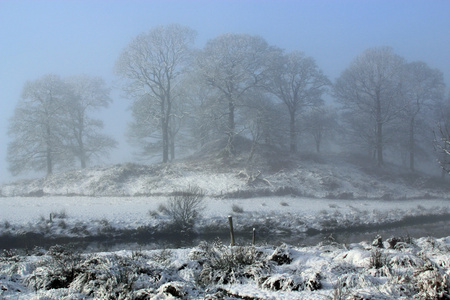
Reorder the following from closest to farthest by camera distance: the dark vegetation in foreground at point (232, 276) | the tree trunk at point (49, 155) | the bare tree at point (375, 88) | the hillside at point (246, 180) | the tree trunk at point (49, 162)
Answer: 1. the dark vegetation in foreground at point (232, 276)
2. the hillside at point (246, 180)
3. the tree trunk at point (49, 155)
4. the tree trunk at point (49, 162)
5. the bare tree at point (375, 88)

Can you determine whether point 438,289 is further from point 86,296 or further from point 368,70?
point 368,70

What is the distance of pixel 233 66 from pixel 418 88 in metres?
17.0

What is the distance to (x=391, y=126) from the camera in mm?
35094

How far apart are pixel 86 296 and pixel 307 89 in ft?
106

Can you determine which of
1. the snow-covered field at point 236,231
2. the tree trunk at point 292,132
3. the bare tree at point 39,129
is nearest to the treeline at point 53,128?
the bare tree at point 39,129

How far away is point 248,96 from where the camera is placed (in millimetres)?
32188

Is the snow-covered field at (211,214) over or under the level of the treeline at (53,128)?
under

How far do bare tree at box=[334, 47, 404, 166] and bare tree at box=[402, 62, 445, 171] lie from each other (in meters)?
0.90

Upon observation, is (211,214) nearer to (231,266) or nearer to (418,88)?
(231,266)

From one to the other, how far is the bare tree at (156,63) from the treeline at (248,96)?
0.29 feet

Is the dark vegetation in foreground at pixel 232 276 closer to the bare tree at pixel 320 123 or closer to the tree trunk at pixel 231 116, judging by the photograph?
the tree trunk at pixel 231 116

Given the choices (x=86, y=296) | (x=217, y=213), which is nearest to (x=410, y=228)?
(x=217, y=213)

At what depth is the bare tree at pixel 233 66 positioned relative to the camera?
30.9 metres

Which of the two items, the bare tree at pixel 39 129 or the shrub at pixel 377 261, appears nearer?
the shrub at pixel 377 261
